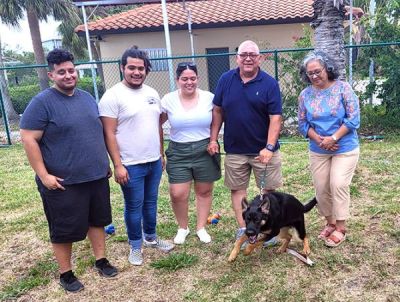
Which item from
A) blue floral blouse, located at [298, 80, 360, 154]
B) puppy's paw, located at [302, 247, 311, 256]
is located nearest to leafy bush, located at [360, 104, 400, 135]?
blue floral blouse, located at [298, 80, 360, 154]

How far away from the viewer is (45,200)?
2.93m

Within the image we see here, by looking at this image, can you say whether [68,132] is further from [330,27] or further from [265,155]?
[330,27]

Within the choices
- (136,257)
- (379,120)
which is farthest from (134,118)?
(379,120)

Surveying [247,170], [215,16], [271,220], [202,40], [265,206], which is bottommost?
[271,220]

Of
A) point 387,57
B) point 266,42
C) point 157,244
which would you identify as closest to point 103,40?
point 266,42

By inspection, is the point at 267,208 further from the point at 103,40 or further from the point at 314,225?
the point at 103,40

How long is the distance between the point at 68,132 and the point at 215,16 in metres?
12.4

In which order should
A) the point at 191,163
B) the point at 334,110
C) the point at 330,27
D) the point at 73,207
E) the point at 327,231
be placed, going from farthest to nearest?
the point at 330,27, the point at 327,231, the point at 191,163, the point at 334,110, the point at 73,207

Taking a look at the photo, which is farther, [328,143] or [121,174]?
[328,143]

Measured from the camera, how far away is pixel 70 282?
329 centimetres

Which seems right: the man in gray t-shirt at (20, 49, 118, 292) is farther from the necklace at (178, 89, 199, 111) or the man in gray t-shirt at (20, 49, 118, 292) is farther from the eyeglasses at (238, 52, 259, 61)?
the eyeglasses at (238, 52, 259, 61)

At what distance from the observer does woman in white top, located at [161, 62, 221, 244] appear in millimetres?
3443

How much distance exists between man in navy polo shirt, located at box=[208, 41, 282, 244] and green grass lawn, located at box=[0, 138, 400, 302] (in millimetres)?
785

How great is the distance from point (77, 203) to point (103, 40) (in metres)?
12.5
